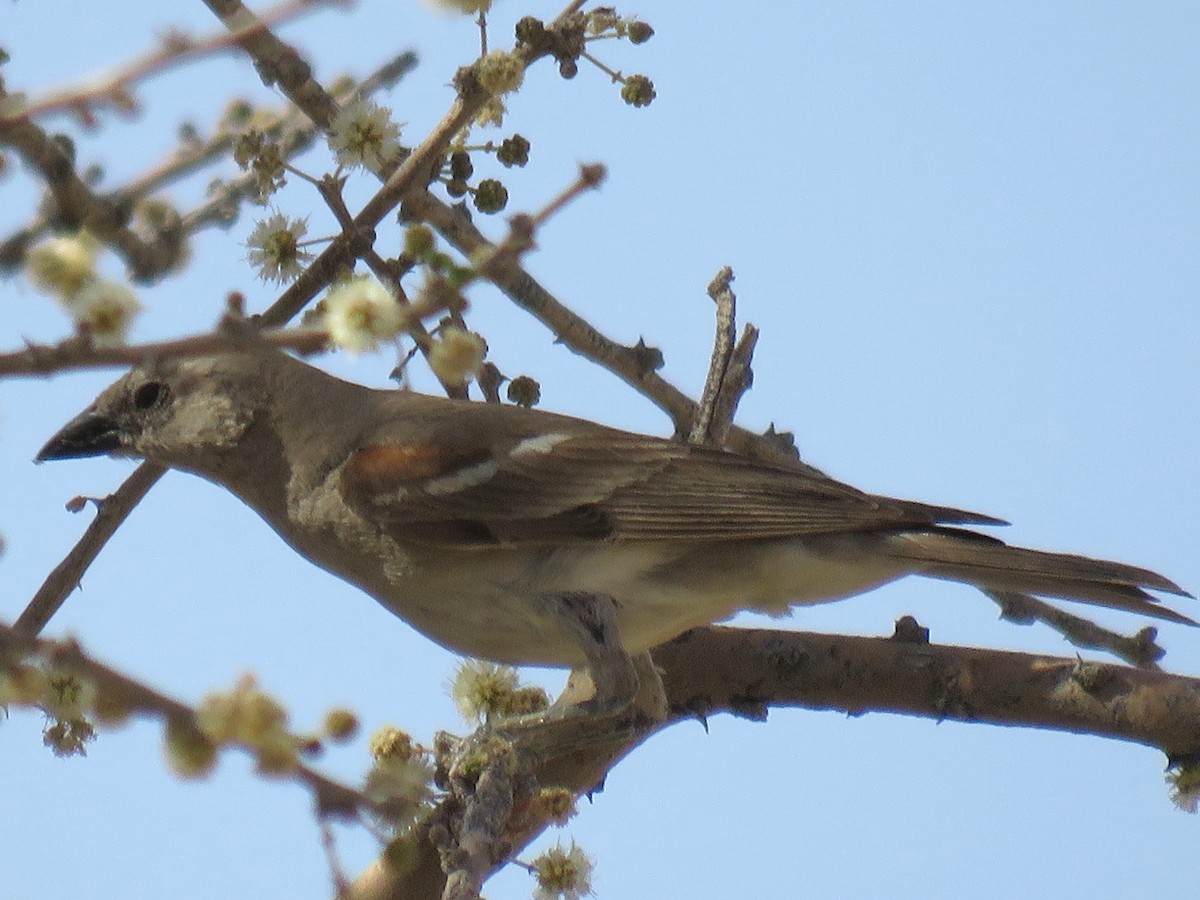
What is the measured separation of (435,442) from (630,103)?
180cm

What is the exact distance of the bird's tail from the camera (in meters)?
5.16

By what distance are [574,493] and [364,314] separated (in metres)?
3.19

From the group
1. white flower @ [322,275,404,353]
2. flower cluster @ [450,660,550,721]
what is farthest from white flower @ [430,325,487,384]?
flower cluster @ [450,660,550,721]

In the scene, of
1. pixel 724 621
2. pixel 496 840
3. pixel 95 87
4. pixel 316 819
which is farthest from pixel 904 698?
pixel 95 87

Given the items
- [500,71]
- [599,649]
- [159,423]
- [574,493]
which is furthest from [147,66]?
[159,423]

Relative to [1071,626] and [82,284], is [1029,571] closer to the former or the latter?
[1071,626]

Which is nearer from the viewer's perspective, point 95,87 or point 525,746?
point 95,87

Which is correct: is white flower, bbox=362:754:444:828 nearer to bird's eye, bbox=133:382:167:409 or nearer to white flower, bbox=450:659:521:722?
white flower, bbox=450:659:521:722

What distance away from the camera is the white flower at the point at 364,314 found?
2.15 m

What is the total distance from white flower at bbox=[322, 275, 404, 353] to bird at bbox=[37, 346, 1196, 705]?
278cm

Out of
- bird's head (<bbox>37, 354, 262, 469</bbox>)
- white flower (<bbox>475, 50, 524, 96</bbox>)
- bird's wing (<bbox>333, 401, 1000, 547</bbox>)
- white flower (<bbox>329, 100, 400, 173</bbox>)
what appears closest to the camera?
white flower (<bbox>475, 50, 524, 96</bbox>)

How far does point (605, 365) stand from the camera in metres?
5.58

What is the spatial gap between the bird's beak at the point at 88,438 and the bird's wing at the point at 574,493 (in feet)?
3.40

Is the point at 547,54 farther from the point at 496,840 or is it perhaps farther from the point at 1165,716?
the point at 1165,716
